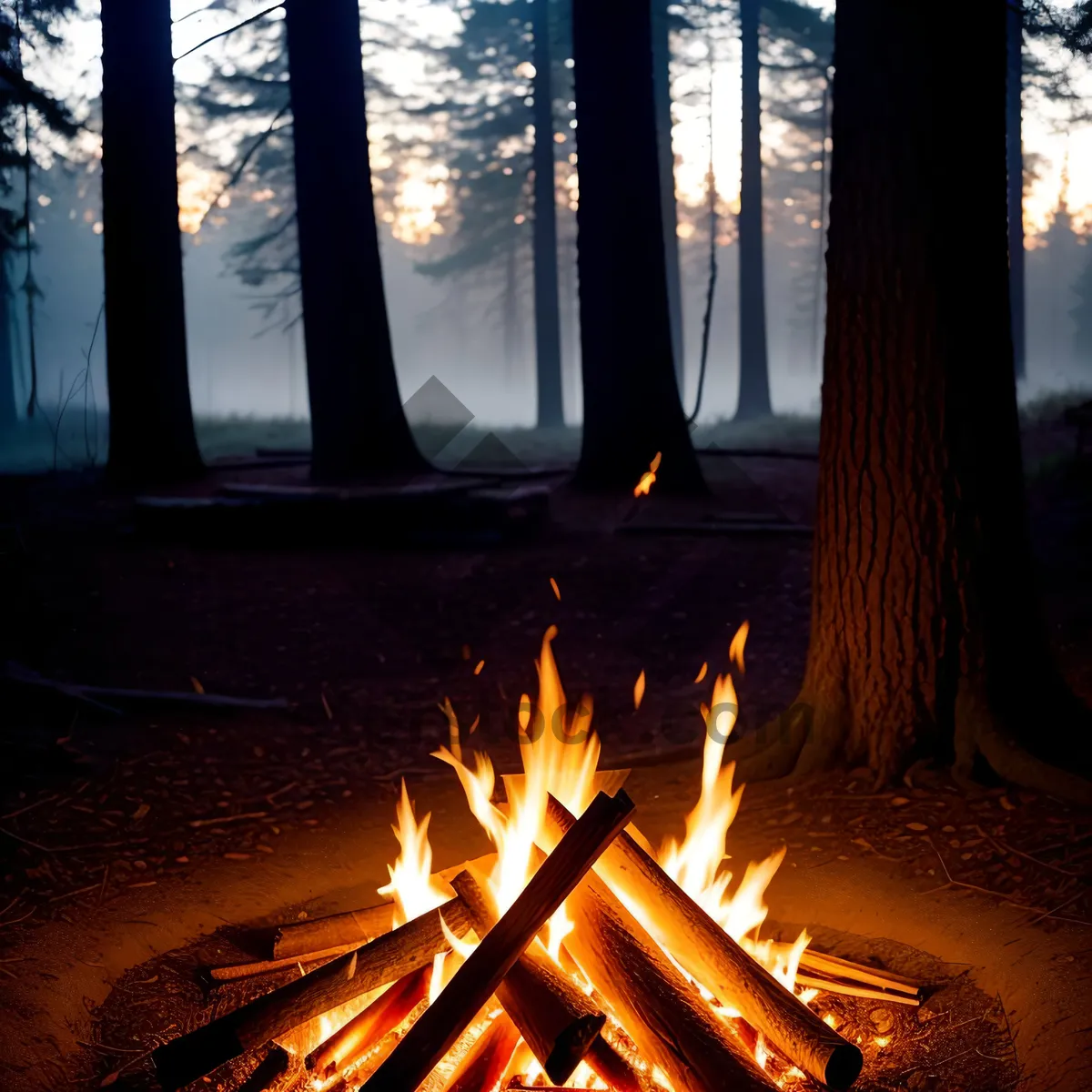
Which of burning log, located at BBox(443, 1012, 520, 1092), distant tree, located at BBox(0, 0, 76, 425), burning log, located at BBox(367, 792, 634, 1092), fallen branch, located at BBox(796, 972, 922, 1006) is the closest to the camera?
burning log, located at BBox(367, 792, 634, 1092)

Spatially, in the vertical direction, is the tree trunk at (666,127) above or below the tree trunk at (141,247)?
above

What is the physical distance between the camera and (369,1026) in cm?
318

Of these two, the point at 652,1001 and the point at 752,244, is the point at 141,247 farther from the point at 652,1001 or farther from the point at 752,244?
the point at 752,244

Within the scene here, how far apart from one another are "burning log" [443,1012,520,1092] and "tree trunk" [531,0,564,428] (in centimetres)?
2642

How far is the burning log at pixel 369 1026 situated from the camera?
3076 mm

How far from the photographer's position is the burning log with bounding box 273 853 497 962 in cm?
378

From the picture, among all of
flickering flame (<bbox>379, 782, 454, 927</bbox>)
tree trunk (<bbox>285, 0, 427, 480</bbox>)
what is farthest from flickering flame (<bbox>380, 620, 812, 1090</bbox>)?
tree trunk (<bbox>285, 0, 427, 480</bbox>)

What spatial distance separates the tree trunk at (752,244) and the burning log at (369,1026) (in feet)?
89.9

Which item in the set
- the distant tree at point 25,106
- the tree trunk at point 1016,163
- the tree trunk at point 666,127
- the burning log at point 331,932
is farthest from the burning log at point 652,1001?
the tree trunk at point 1016,163

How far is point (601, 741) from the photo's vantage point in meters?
6.68

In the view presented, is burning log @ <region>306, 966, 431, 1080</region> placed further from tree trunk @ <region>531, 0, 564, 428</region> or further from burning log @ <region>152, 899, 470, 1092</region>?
tree trunk @ <region>531, 0, 564, 428</region>

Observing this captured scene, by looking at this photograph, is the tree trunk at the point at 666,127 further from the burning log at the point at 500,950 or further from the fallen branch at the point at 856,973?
the burning log at the point at 500,950

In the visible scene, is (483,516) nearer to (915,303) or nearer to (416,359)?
(915,303)

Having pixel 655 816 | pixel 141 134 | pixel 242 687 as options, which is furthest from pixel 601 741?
pixel 141 134
